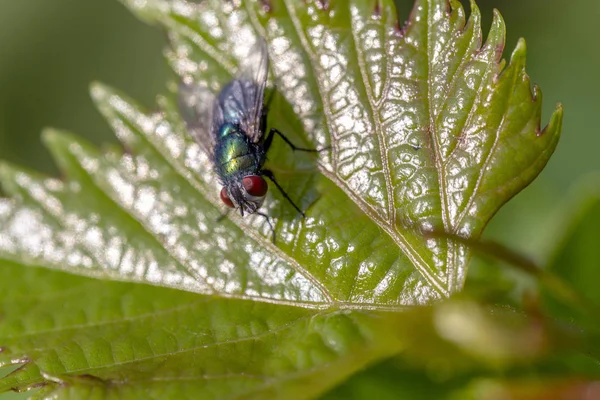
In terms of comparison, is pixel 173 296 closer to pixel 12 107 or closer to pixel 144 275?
pixel 144 275

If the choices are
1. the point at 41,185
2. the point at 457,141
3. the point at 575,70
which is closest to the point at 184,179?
the point at 41,185

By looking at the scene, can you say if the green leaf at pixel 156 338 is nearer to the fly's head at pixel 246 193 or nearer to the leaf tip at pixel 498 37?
the fly's head at pixel 246 193

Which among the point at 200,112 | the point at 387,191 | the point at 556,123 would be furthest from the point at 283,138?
the point at 556,123

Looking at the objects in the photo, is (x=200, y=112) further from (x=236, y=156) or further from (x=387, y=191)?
(x=387, y=191)

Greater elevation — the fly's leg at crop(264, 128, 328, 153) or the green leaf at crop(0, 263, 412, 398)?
the fly's leg at crop(264, 128, 328, 153)

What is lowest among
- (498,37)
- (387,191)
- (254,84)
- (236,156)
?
(387,191)

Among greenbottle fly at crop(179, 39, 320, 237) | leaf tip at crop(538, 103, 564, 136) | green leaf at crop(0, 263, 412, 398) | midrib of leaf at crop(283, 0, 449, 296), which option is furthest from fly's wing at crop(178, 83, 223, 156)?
leaf tip at crop(538, 103, 564, 136)

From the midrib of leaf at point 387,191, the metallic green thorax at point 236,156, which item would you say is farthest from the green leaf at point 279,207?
the metallic green thorax at point 236,156

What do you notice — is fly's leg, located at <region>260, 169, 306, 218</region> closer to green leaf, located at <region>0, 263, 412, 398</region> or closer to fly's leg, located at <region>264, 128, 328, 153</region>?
fly's leg, located at <region>264, 128, 328, 153</region>
